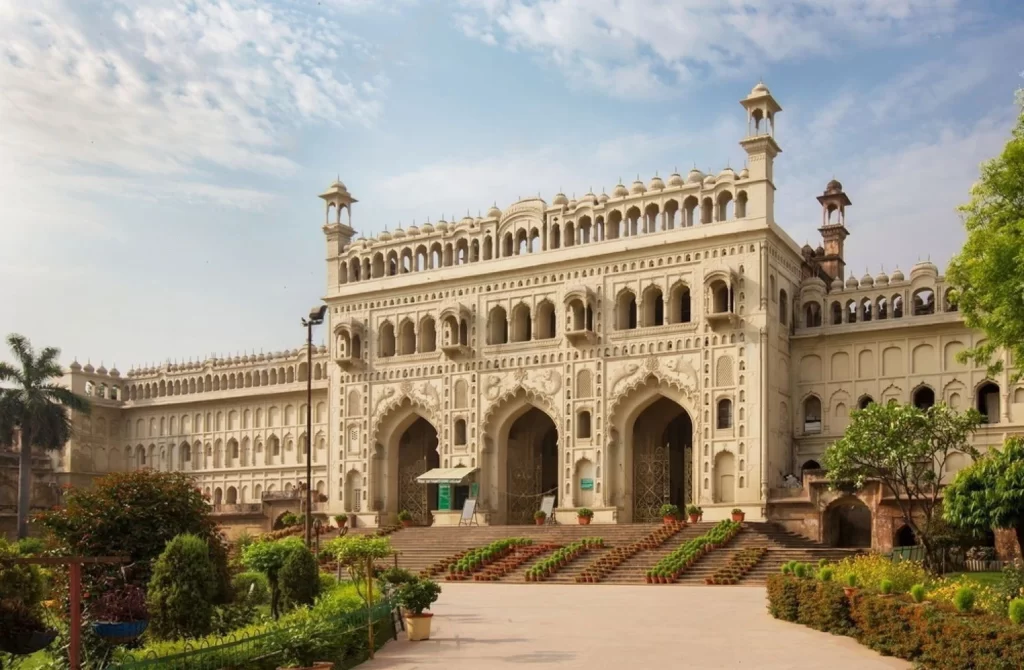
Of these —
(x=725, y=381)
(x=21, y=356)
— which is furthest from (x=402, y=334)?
(x=21, y=356)

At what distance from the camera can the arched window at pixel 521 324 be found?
43250 mm

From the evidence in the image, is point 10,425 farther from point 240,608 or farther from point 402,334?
point 240,608

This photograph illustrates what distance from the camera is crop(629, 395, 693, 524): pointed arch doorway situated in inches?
1596

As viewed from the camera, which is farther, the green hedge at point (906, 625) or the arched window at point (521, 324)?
the arched window at point (521, 324)

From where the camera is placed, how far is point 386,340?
4700 cm

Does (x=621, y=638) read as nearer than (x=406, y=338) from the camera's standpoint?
Yes

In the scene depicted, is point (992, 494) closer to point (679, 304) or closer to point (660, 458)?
point (679, 304)

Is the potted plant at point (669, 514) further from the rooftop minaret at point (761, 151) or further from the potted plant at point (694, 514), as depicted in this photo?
the rooftop minaret at point (761, 151)

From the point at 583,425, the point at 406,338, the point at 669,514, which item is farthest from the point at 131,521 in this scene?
the point at 406,338

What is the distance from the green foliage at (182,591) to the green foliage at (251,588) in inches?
87.8

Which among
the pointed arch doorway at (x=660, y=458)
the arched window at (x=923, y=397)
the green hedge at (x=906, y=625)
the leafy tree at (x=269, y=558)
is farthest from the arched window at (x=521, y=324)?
the green hedge at (x=906, y=625)

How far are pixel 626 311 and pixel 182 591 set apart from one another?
27777 mm

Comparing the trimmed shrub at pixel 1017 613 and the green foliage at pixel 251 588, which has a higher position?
the trimmed shrub at pixel 1017 613

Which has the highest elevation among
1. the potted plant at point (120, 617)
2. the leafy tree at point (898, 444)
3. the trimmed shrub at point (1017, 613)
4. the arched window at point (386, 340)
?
the arched window at point (386, 340)
